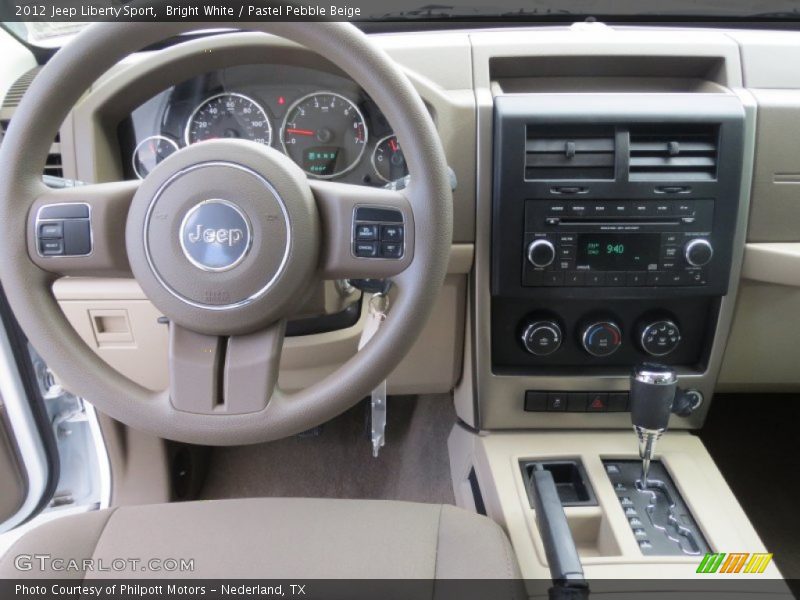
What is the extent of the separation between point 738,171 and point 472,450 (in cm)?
64

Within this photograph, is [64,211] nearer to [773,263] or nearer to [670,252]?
[670,252]

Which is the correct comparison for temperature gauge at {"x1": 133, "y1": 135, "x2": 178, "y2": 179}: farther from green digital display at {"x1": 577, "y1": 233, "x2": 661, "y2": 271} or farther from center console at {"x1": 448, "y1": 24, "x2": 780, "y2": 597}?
green digital display at {"x1": 577, "y1": 233, "x2": 661, "y2": 271}

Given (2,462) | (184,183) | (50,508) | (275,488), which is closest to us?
(184,183)

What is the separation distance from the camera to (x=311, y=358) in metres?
1.12

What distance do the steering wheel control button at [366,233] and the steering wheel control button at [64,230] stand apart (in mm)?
315

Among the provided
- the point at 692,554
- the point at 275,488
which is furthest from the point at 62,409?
the point at 692,554

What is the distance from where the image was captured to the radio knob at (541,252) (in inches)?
37.5

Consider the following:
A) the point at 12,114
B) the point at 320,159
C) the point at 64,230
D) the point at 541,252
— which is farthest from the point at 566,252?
the point at 12,114

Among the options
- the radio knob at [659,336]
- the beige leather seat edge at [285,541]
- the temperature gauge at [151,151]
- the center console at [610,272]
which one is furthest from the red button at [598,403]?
the temperature gauge at [151,151]

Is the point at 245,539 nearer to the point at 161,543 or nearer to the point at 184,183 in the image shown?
the point at 161,543

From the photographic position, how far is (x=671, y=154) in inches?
37.2

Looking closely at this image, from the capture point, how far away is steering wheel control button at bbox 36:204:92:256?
727 mm

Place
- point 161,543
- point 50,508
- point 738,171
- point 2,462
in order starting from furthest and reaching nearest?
point 50,508, point 2,462, point 738,171, point 161,543

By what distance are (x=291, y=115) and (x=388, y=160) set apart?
0.55ft
